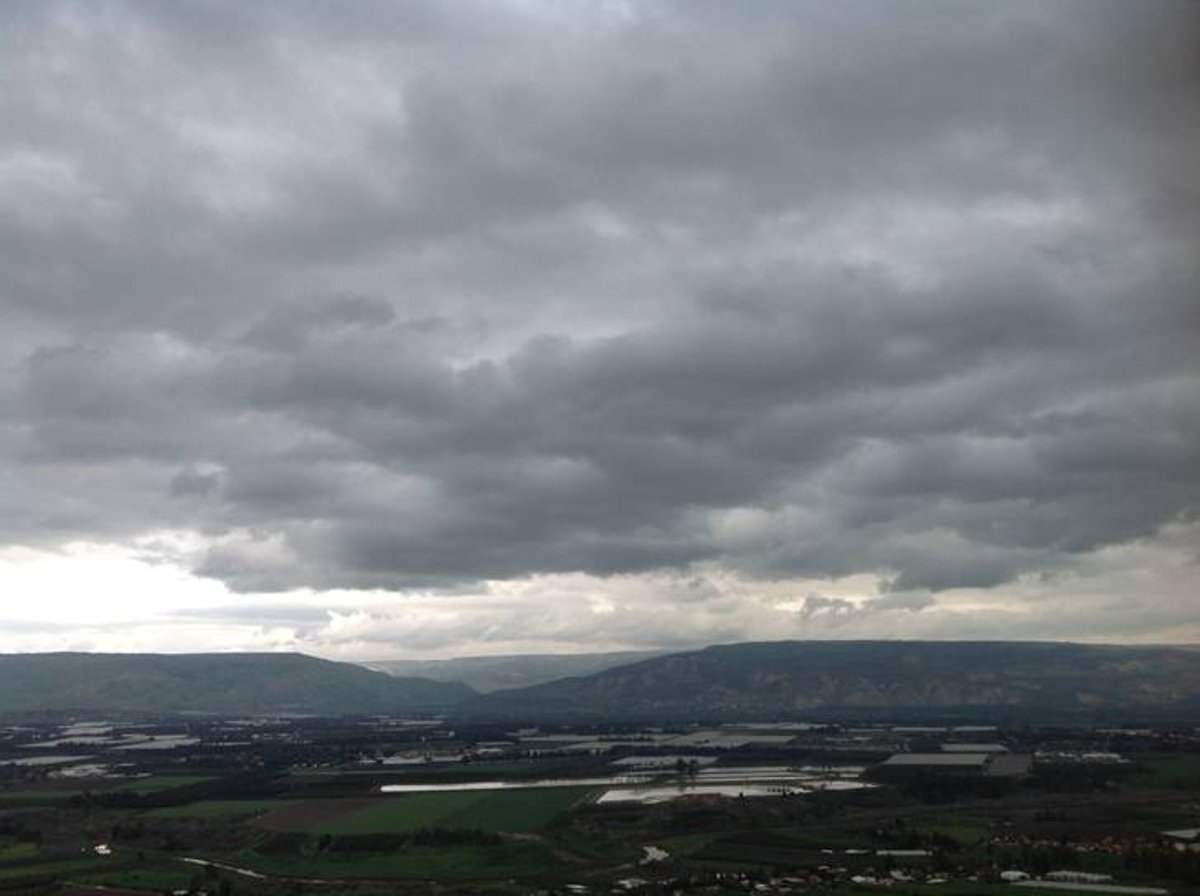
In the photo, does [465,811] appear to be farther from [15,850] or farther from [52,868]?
[15,850]

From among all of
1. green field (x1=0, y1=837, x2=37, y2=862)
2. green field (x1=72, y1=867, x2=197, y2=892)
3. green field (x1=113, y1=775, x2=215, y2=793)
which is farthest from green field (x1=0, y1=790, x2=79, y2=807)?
green field (x1=72, y1=867, x2=197, y2=892)

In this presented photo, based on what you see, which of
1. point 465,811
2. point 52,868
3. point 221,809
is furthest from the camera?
point 221,809

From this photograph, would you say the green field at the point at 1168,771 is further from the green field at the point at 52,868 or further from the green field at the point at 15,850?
the green field at the point at 15,850

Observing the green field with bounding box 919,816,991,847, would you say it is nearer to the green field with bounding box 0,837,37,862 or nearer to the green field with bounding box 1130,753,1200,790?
the green field with bounding box 1130,753,1200,790

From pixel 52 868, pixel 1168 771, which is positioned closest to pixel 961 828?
pixel 1168 771

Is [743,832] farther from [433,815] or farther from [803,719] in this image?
[803,719]

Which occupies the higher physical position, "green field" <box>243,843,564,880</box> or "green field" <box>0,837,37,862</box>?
"green field" <box>0,837,37,862</box>
